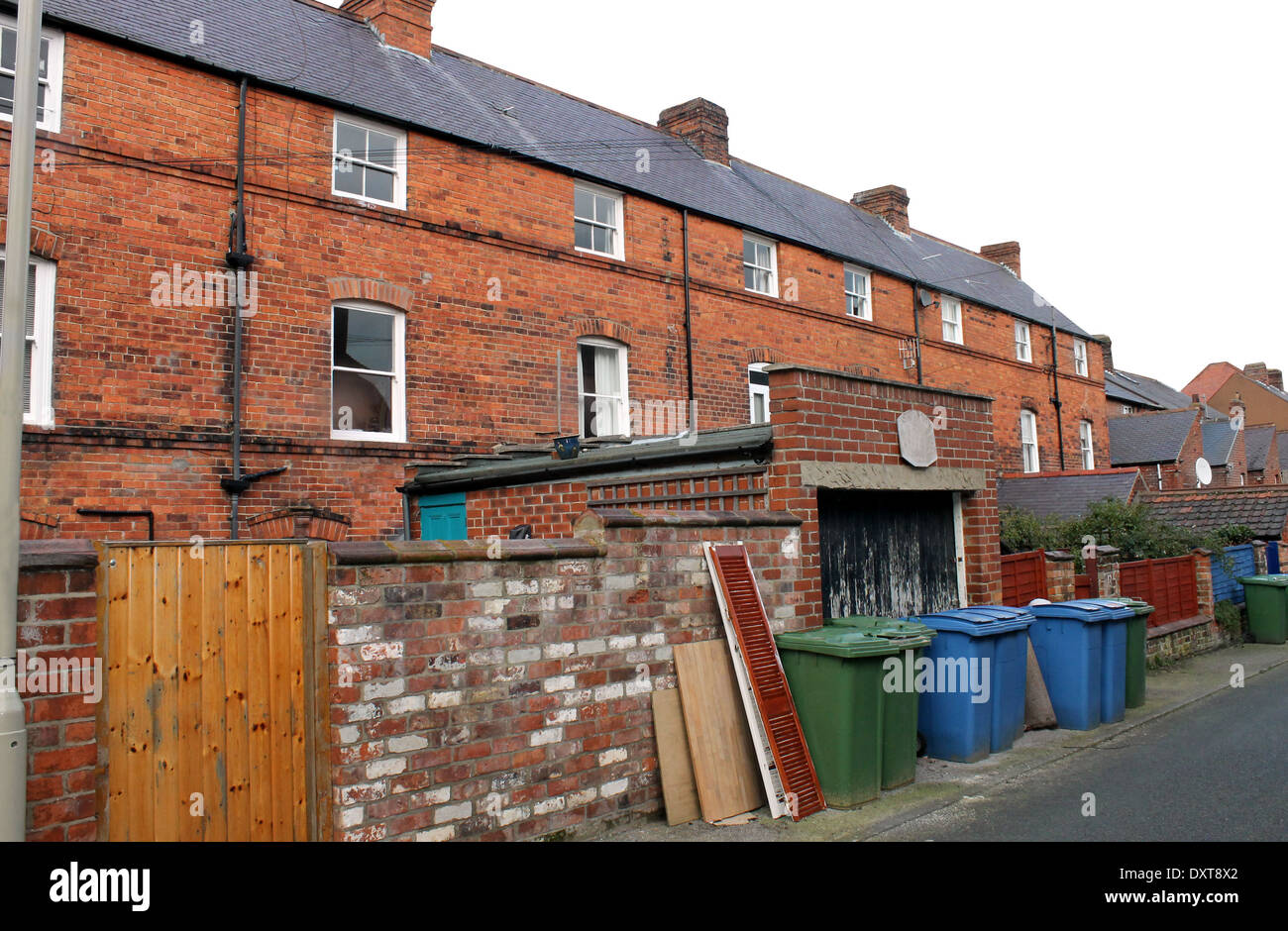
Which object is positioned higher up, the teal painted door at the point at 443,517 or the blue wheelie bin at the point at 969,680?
the teal painted door at the point at 443,517

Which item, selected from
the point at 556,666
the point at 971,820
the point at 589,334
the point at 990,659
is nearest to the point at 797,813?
the point at 971,820

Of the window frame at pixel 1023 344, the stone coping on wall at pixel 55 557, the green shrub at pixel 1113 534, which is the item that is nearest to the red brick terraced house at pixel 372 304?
the stone coping on wall at pixel 55 557

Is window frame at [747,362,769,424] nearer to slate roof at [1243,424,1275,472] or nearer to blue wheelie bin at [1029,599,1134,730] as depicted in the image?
blue wheelie bin at [1029,599,1134,730]

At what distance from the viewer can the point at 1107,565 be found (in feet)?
41.5

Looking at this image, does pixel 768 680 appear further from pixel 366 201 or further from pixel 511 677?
pixel 366 201

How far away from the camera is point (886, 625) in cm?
704

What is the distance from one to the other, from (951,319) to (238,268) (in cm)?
1871

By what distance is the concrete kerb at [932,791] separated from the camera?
5.81 meters

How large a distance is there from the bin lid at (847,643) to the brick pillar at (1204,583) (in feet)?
36.5

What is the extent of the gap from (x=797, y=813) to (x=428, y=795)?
2464 mm

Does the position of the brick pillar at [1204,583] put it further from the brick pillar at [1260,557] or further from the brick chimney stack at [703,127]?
the brick chimney stack at [703,127]

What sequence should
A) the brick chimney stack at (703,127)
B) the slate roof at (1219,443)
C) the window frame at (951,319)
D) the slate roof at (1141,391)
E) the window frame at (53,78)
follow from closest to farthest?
the window frame at (53,78) < the brick chimney stack at (703,127) < the window frame at (951,319) < the slate roof at (1219,443) < the slate roof at (1141,391)

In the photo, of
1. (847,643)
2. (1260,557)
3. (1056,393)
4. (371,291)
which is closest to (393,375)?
(371,291)

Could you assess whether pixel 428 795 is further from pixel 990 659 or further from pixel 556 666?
pixel 990 659
